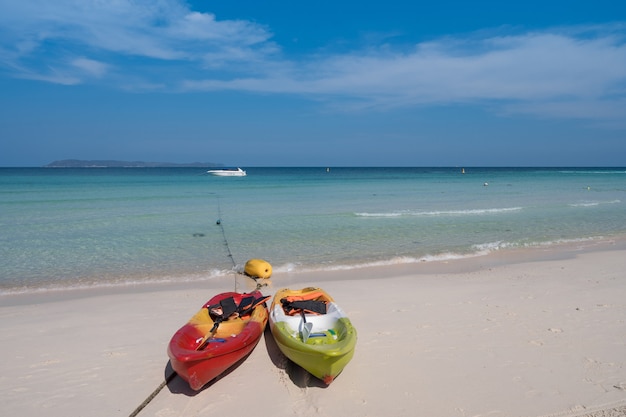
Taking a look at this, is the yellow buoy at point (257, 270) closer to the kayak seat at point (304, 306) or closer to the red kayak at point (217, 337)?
the red kayak at point (217, 337)

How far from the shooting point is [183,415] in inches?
170

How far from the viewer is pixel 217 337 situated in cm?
545

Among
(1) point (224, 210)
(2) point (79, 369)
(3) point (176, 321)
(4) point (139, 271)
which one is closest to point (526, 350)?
(3) point (176, 321)

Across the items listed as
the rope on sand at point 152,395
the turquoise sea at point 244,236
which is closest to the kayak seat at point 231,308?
the rope on sand at point 152,395

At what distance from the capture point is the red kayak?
446 centimetres

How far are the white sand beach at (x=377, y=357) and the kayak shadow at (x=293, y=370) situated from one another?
0.07 ft

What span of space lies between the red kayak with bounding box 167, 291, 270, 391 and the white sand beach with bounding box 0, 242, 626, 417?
0.32 metres

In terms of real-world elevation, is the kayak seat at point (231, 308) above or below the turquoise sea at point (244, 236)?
above

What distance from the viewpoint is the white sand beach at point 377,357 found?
4430mm

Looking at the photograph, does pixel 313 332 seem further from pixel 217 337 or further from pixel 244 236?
pixel 244 236

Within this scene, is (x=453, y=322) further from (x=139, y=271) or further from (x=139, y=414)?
(x=139, y=271)

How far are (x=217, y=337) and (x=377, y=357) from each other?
7.05 ft

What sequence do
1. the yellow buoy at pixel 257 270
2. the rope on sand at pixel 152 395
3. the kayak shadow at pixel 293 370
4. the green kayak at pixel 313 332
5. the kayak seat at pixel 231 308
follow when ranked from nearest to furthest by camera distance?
1. the rope on sand at pixel 152 395
2. the green kayak at pixel 313 332
3. the kayak shadow at pixel 293 370
4. the kayak seat at pixel 231 308
5. the yellow buoy at pixel 257 270

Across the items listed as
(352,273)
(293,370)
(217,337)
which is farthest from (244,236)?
(293,370)
